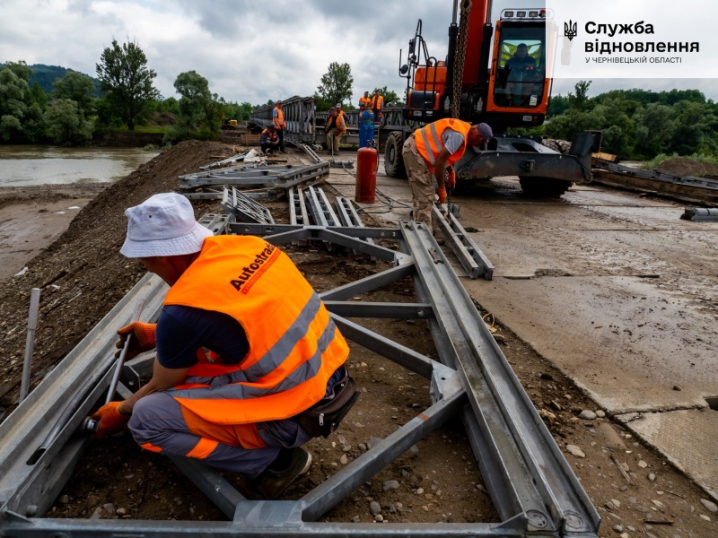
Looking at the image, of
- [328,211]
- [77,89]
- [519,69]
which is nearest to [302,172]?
[328,211]

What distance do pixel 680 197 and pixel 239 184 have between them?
953 centimetres

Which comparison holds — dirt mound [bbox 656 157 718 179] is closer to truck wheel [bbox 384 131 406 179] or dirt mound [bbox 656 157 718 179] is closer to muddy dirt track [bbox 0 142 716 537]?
truck wheel [bbox 384 131 406 179]

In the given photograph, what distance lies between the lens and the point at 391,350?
9.61ft

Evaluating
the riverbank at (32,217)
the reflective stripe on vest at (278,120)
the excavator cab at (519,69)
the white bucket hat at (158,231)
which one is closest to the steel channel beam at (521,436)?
the white bucket hat at (158,231)

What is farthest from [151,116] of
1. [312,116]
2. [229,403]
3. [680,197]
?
[229,403]

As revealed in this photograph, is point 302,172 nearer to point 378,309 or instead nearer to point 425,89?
point 425,89

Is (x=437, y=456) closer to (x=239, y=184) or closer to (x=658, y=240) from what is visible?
(x=658, y=240)

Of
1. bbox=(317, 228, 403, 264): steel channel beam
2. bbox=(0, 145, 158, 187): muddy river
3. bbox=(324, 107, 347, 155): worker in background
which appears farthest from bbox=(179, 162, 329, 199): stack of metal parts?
bbox=(0, 145, 158, 187): muddy river

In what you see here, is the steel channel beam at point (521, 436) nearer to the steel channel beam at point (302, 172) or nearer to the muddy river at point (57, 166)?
the steel channel beam at point (302, 172)

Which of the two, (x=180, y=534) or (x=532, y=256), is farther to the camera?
(x=532, y=256)

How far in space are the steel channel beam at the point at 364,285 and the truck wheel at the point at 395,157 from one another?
7576 millimetres

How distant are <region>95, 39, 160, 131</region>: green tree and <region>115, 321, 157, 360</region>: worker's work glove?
65426mm

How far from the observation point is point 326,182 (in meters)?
10.9

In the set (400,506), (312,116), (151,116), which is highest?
(151,116)
